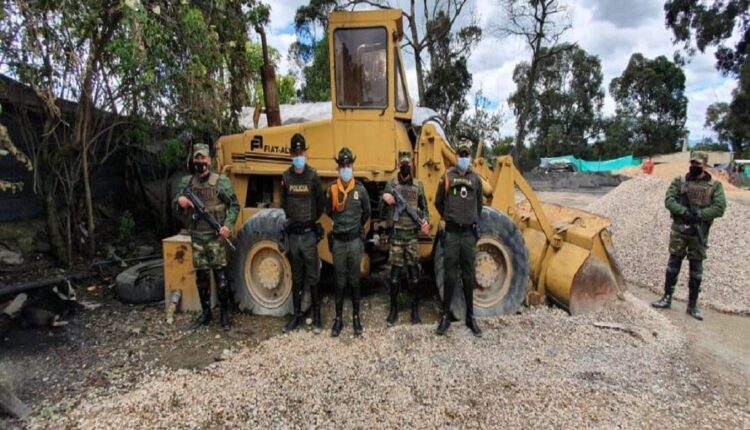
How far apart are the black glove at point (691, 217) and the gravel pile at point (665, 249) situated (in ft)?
3.80

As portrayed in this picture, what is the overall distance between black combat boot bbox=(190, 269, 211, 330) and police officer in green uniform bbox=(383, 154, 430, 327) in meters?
1.86

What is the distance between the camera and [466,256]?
4684 mm

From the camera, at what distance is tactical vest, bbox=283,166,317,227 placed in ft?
15.3

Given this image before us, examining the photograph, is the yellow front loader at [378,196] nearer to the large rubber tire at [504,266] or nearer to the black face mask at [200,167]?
the large rubber tire at [504,266]

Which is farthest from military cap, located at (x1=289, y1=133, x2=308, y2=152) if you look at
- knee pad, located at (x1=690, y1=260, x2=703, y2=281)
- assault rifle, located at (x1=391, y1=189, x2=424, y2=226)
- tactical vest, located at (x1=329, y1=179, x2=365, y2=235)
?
knee pad, located at (x1=690, y1=260, x2=703, y2=281)

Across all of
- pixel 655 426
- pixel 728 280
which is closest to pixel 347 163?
pixel 655 426

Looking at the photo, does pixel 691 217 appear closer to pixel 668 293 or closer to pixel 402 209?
pixel 668 293

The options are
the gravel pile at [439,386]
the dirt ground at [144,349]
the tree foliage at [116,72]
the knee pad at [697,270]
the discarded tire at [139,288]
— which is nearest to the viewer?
the gravel pile at [439,386]

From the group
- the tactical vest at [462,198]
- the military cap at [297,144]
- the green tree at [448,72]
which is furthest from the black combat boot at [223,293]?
the green tree at [448,72]

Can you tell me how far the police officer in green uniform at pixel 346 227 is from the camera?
4633 mm

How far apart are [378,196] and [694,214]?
3.44 m

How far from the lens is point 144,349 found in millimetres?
4477

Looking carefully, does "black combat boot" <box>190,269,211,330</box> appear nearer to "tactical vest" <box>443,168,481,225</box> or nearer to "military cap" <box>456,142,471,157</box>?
"tactical vest" <box>443,168,481,225</box>

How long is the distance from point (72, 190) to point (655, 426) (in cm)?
755
